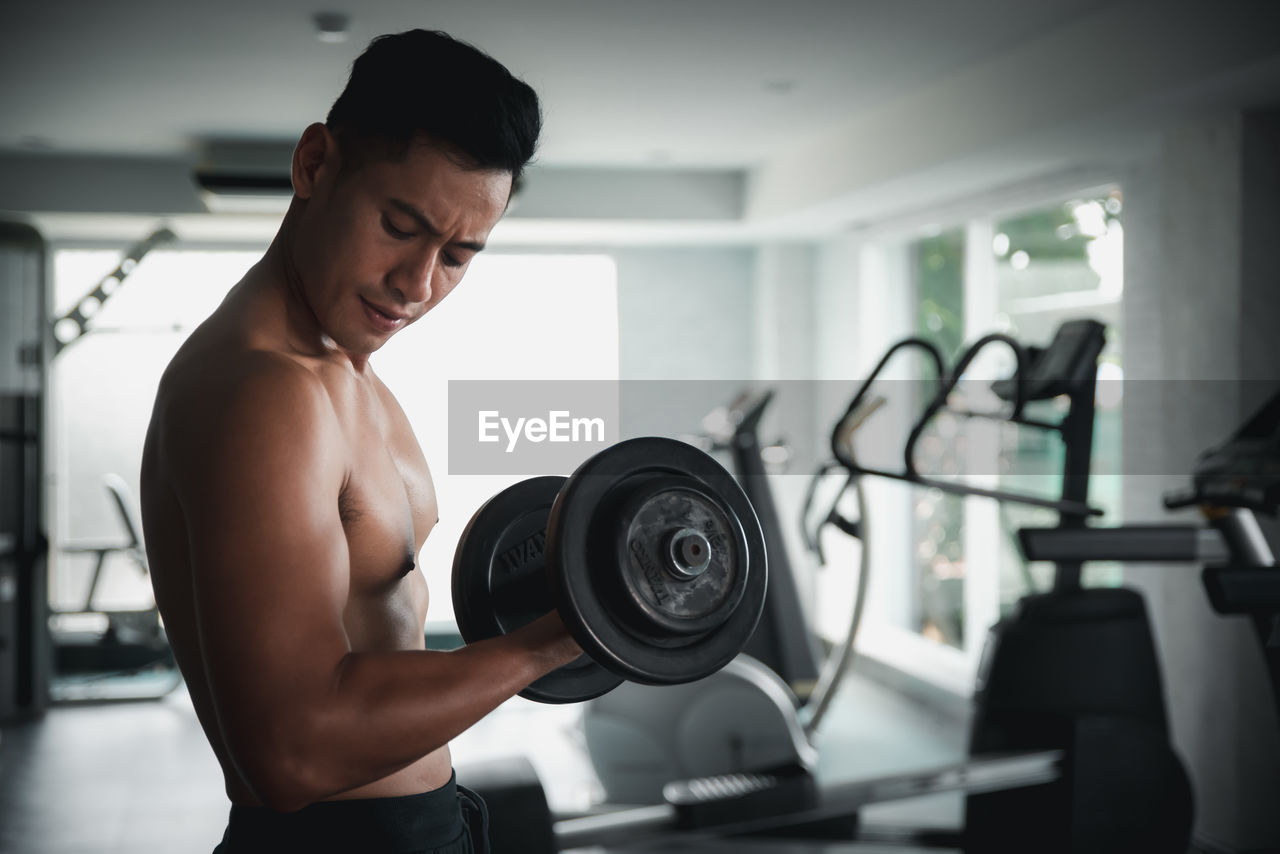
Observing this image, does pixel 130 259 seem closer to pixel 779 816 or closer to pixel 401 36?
pixel 779 816

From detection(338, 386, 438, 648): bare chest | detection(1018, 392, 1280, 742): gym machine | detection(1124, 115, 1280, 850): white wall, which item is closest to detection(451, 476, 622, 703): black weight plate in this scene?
detection(338, 386, 438, 648): bare chest

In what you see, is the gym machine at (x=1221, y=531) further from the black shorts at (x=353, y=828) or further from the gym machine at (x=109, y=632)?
the gym machine at (x=109, y=632)

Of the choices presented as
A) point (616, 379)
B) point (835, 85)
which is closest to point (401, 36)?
point (616, 379)

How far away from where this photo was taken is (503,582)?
100cm

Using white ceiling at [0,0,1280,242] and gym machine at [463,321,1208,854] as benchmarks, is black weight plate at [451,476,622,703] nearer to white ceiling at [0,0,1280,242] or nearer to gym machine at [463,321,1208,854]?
gym machine at [463,321,1208,854]

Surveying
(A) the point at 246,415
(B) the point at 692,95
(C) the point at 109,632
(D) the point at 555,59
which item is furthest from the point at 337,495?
(C) the point at 109,632

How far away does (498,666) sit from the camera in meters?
0.78

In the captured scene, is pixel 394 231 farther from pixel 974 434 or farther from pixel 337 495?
pixel 974 434

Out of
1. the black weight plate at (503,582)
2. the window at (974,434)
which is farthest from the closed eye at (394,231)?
the window at (974,434)

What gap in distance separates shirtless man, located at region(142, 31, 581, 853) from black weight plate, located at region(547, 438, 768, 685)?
4 cm

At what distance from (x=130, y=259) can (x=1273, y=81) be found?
4.42 m

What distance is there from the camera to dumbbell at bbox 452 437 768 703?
791mm

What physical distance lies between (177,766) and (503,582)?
3.66 metres

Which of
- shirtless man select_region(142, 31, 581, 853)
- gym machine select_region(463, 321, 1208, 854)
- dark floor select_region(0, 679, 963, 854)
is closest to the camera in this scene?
shirtless man select_region(142, 31, 581, 853)
